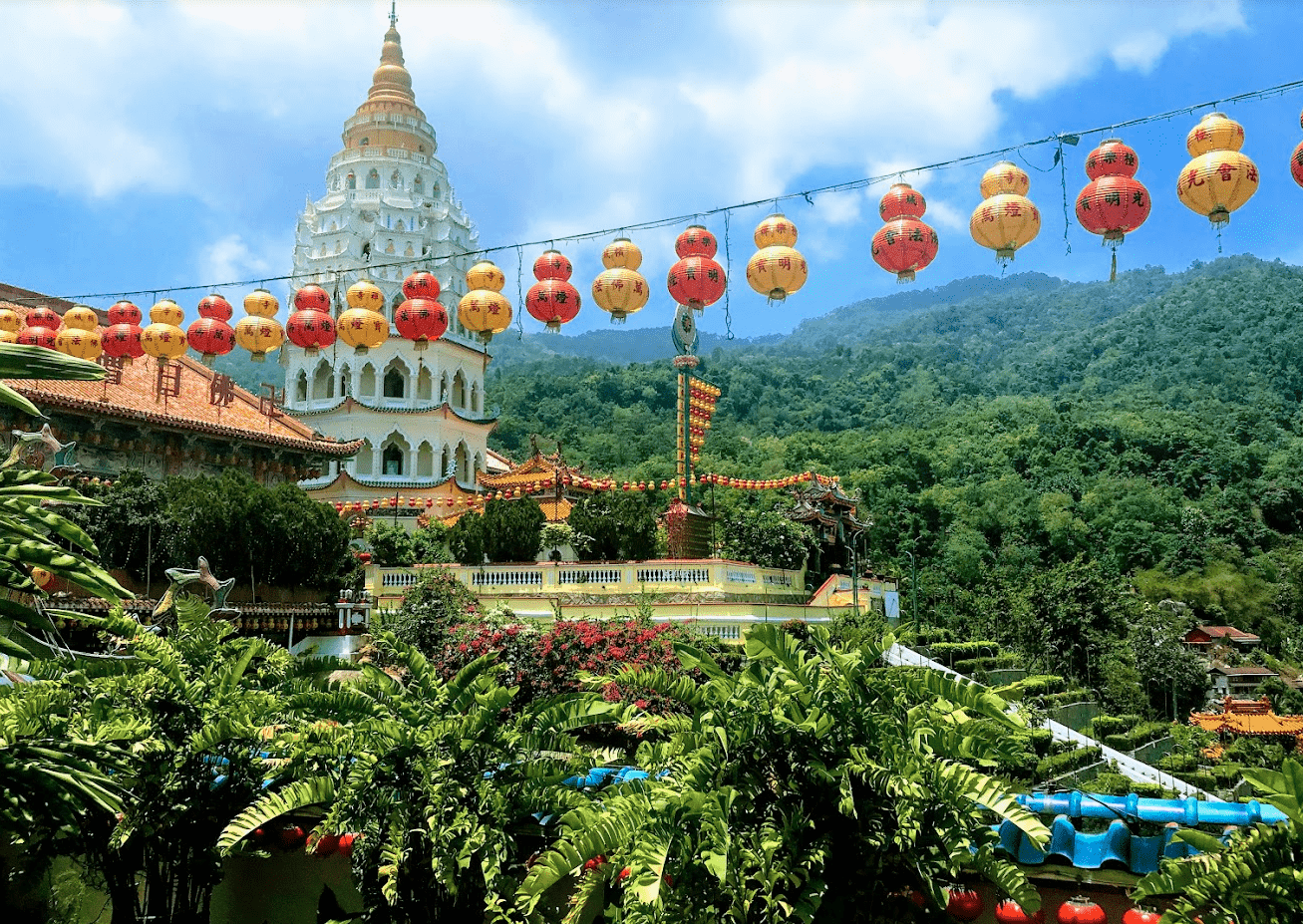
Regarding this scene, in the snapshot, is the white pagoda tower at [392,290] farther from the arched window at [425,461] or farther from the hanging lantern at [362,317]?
the hanging lantern at [362,317]

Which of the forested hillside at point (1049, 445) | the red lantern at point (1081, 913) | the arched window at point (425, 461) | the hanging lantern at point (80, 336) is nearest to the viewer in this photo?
the red lantern at point (1081, 913)

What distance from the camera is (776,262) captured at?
13.3 meters

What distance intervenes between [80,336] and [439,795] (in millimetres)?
14519

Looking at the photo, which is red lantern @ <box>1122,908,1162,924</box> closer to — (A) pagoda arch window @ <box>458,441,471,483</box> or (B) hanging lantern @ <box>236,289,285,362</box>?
(B) hanging lantern @ <box>236,289,285,362</box>

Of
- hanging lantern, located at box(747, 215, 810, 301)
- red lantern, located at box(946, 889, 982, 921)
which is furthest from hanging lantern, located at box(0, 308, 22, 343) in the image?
red lantern, located at box(946, 889, 982, 921)

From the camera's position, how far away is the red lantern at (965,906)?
6664mm

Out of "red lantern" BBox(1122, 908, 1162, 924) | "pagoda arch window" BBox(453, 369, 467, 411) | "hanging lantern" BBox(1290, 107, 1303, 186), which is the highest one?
"pagoda arch window" BBox(453, 369, 467, 411)

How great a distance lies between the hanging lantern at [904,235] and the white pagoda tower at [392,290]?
25.1 m

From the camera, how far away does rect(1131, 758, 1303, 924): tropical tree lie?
5016 mm

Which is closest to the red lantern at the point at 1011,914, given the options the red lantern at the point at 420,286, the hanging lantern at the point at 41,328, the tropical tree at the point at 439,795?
the tropical tree at the point at 439,795

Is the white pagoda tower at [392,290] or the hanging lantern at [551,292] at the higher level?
the white pagoda tower at [392,290]

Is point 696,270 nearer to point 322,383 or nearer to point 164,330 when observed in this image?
point 164,330

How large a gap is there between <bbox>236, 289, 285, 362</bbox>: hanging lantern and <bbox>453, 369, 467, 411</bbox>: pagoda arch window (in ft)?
68.9

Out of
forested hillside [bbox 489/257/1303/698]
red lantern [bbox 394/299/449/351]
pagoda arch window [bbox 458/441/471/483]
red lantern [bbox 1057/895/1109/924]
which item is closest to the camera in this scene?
red lantern [bbox 1057/895/1109/924]
